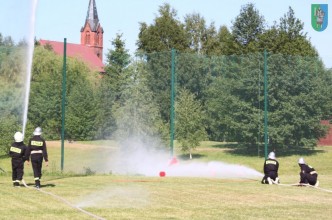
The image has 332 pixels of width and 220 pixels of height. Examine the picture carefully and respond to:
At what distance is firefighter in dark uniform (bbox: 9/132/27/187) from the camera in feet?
65.1

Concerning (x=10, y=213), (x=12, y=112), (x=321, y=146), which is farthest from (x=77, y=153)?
(x=10, y=213)

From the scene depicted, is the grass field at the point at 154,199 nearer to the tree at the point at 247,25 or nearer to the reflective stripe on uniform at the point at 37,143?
the reflective stripe on uniform at the point at 37,143

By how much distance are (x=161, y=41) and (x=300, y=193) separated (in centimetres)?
6119

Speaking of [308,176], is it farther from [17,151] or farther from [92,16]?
[92,16]

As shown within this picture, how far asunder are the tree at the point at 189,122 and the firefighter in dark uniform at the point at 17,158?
11.7m

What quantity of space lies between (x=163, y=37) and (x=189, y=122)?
4888 cm

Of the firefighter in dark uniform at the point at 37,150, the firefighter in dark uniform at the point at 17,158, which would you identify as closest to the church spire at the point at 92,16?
the firefighter in dark uniform at the point at 17,158

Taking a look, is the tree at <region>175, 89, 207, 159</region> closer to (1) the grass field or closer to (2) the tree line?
(2) the tree line

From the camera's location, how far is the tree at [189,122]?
31188 millimetres

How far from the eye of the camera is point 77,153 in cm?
2975

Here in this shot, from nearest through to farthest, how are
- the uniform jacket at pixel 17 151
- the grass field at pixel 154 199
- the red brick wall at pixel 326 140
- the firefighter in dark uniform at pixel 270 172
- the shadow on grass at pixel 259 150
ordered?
the grass field at pixel 154 199
the uniform jacket at pixel 17 151
the firefighter in dark uniform at pixel 270 172
the shadow on grass at pixel 259 150
the red brick wall at pixel 326 140

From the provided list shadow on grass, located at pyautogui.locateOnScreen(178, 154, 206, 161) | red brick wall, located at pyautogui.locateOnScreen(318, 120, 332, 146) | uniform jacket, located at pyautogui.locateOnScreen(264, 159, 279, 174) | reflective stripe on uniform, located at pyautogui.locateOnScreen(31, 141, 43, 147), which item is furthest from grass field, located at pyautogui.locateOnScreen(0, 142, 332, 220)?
red brick wall, located at pyautogui.locateOnScreen(318, 120, 332, 146)

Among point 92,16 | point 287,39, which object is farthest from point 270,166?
point 92,16

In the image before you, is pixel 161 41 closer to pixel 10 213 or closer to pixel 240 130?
pixel 240 130
